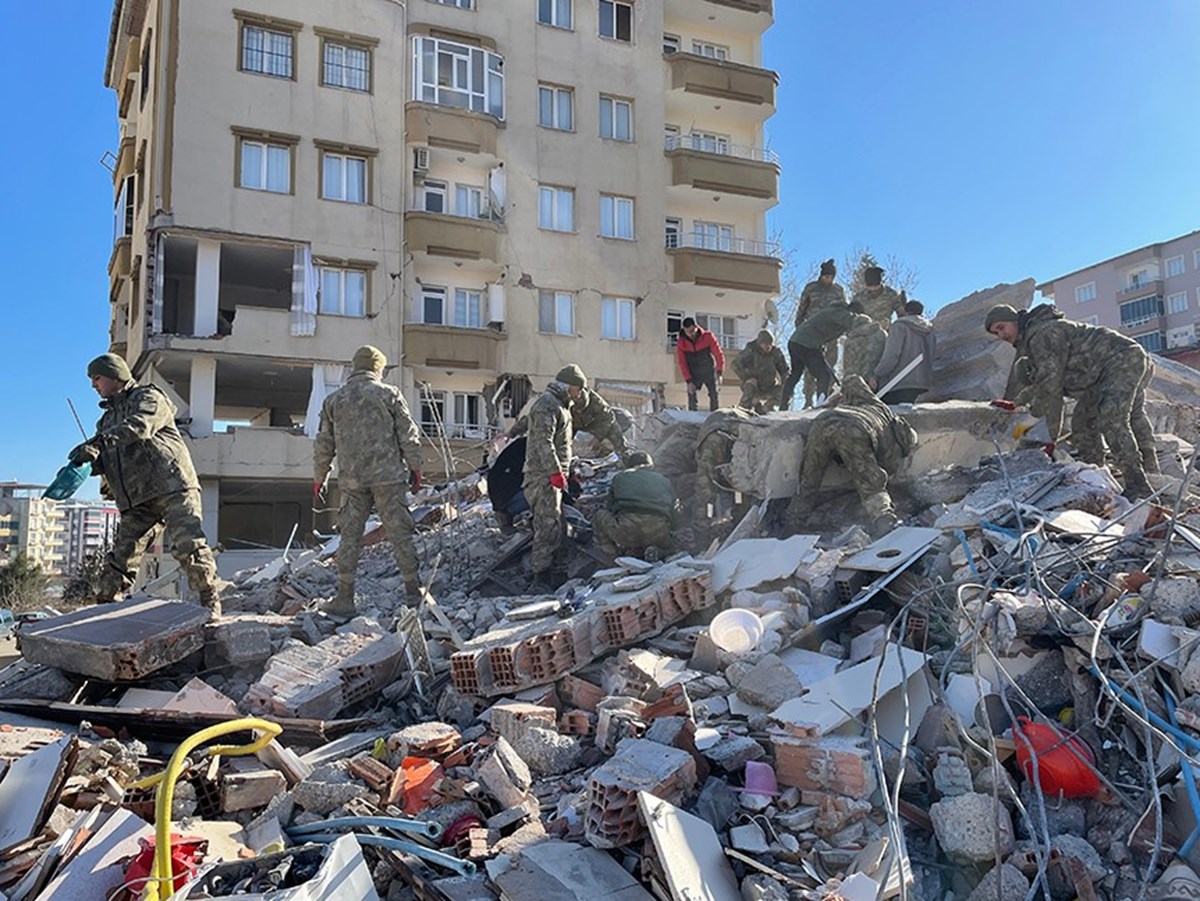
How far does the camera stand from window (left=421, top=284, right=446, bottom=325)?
19302mm

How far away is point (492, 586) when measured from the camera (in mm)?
7105

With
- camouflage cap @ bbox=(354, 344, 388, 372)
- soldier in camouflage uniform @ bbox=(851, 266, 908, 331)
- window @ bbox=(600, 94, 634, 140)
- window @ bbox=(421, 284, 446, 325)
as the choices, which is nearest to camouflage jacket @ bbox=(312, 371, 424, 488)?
camouflage cap @ bbox=(354, 344, 388, 372)

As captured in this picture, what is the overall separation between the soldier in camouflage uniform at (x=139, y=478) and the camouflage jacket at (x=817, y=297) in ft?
23.5

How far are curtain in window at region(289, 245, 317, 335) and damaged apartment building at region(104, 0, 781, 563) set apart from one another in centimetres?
5

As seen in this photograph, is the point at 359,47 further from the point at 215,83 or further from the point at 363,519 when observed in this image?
the point at 363,519

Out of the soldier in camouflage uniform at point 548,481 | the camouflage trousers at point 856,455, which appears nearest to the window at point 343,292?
the soldier in camouflage uniform at point 548,481

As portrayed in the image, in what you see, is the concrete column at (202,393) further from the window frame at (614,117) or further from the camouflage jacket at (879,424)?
the camouflage jacket at (879,424)

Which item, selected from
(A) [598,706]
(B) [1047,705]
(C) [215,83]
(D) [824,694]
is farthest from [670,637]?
(C) [215,83]

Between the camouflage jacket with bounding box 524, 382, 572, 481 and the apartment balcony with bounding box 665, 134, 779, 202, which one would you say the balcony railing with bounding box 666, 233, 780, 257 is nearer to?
the apartment balcony with bounding box 665, 134, 779, 202

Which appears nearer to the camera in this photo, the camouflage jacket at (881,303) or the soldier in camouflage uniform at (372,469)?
the soldier in camouflage uniform at (372,469)

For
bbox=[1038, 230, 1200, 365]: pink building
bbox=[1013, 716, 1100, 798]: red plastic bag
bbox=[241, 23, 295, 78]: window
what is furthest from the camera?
bbox=[1038, 230, 1200, 365]: pink building

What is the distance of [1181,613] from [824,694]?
1.58 m

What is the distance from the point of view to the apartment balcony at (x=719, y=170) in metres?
21.5

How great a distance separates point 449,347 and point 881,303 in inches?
426
